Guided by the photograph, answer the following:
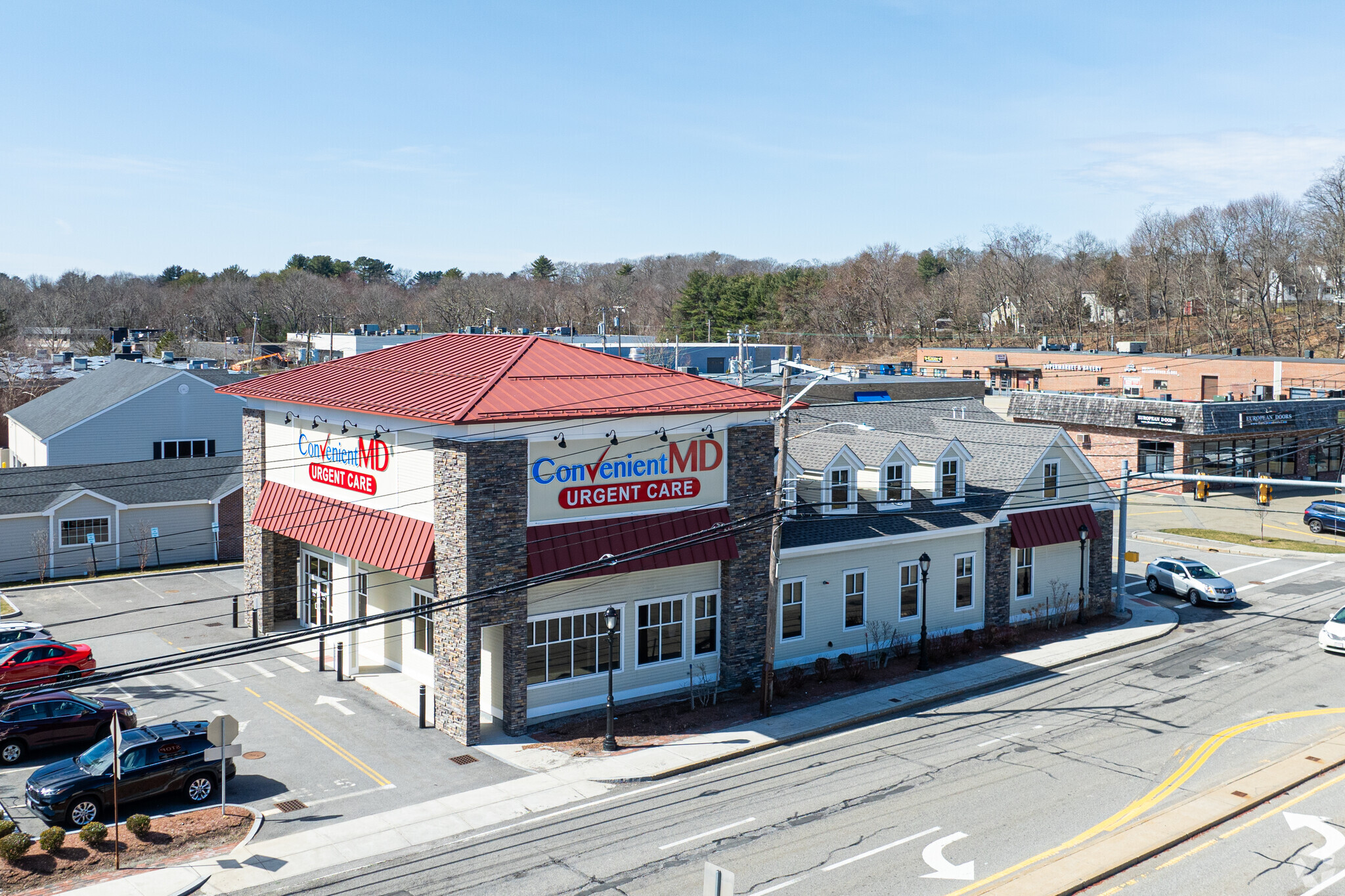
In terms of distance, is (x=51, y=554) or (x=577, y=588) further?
(x=51, y=554)

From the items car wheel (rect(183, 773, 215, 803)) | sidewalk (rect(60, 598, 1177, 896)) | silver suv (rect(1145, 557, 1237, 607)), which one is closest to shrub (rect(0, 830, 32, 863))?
sidewalk (rect(60, 598, 1177, 896))

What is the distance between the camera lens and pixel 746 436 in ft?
92.8

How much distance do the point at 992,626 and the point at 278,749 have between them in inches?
845

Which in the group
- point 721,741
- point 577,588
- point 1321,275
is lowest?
point 721,741

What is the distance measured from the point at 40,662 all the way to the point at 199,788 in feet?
31.6

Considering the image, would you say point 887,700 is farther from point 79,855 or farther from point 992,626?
point 79,855

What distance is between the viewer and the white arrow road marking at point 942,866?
17.5m

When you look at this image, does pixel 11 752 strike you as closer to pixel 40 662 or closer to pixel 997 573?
pixel 40 662

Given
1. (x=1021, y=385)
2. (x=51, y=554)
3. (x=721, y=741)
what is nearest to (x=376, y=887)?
(x=721, y=741)

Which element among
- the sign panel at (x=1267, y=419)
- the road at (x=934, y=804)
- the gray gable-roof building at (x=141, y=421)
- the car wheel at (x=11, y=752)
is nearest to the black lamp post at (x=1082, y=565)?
the road at (x=934, y=804)

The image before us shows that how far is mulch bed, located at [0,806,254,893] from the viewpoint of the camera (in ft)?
56.8

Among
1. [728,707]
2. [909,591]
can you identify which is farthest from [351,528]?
[909,591]

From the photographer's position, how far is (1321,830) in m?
19.6

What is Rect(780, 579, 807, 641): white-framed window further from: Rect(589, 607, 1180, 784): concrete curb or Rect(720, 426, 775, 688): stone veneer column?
Rect(589, 607, 1180, 784): concrete curb
